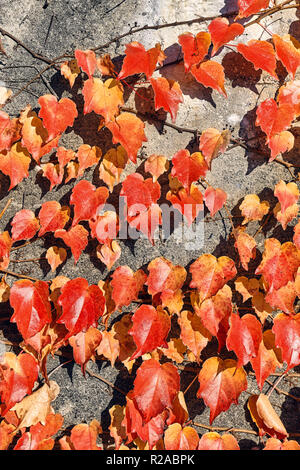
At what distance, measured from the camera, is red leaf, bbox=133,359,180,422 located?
1.64 meters

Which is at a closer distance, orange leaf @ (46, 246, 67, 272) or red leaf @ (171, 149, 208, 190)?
red leaf @ (171, 149, 208, 190)

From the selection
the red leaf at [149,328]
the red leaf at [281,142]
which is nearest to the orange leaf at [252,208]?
the red leaf at [281,142]

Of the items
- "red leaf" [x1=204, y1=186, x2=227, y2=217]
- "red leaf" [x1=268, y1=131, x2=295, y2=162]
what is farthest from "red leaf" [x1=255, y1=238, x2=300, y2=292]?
"red leaf" [x1=268, y1=131, x2=295, y2=162]

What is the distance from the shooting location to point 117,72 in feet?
5.66

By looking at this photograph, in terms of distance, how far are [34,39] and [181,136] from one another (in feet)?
2.73

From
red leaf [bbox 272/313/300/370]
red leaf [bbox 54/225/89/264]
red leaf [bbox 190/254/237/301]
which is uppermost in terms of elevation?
red leaf [bbox 54/225/89/264]

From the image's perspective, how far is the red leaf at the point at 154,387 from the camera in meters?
1.64

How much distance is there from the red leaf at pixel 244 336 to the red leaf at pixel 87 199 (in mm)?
808

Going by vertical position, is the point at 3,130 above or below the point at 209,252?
above

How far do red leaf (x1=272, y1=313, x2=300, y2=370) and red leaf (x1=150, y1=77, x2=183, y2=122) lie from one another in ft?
3.49

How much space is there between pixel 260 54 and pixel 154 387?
1.57m

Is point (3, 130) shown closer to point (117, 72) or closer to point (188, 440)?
point (117, 72)

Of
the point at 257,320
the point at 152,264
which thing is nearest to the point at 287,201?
the point at 257,320

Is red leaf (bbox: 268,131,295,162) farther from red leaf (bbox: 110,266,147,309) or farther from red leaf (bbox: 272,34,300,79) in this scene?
red leaf (bbox: 110,266,147,309)
